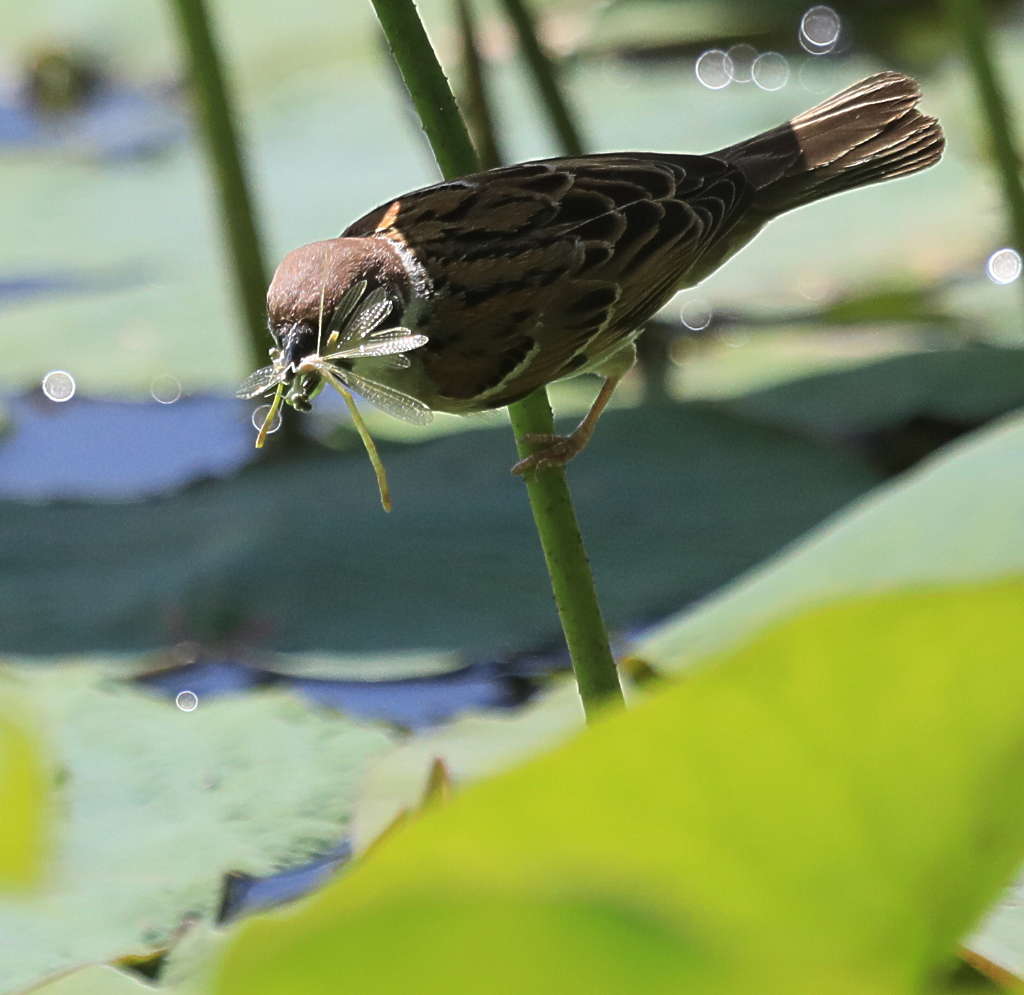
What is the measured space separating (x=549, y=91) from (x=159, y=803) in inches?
59.8

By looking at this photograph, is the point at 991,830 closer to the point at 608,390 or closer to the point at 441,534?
the point at 608,390

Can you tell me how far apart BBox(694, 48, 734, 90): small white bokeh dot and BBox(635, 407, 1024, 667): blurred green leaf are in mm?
2568

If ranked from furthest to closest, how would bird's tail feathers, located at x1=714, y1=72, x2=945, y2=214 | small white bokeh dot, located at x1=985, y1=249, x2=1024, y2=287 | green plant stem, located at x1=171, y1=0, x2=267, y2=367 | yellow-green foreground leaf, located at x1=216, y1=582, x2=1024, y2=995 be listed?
small white bokeh dot, located at x1=985, y1=249, x2=1024, y2=287
green plant stem, located at x1=171, y1=0, x2=267, y2=367
bird's tail feathers, located at x1=714, y1=72, x2=945, y2=214
yellow-green foreground leaf, located at x1=216, y1=582, x2=1024, y2=995

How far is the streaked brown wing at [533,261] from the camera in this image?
1.61m

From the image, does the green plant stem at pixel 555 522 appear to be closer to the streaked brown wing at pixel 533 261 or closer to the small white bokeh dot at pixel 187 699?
the streaked brown wing at pixel 533 261

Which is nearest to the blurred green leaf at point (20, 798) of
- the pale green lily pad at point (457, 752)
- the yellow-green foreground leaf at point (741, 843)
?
the yellow-green foreground leaf at point (741, 843)

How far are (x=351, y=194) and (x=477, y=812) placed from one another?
308 centimetres

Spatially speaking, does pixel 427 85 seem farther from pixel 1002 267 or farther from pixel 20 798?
pixel 1002 267

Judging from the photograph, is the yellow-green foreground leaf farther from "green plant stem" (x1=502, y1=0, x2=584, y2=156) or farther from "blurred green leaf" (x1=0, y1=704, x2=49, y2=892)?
"green plant stem" (x1=502, y1=0, x2=584, y2=156)

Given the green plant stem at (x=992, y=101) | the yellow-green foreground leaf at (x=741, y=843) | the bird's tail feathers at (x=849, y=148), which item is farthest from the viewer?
the green plant stem at (x=992, y=101)

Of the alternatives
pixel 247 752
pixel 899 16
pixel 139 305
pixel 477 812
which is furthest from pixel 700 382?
pixel 477 812

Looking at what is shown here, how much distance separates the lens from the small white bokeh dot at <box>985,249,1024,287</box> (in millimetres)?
3053

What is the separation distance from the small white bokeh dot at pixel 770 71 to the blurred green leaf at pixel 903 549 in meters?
2.46

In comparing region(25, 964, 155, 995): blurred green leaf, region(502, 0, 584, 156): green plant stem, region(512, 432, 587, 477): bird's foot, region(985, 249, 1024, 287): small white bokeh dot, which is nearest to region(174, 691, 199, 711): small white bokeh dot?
region(25, 964, 155, 995): blurred green leaf
